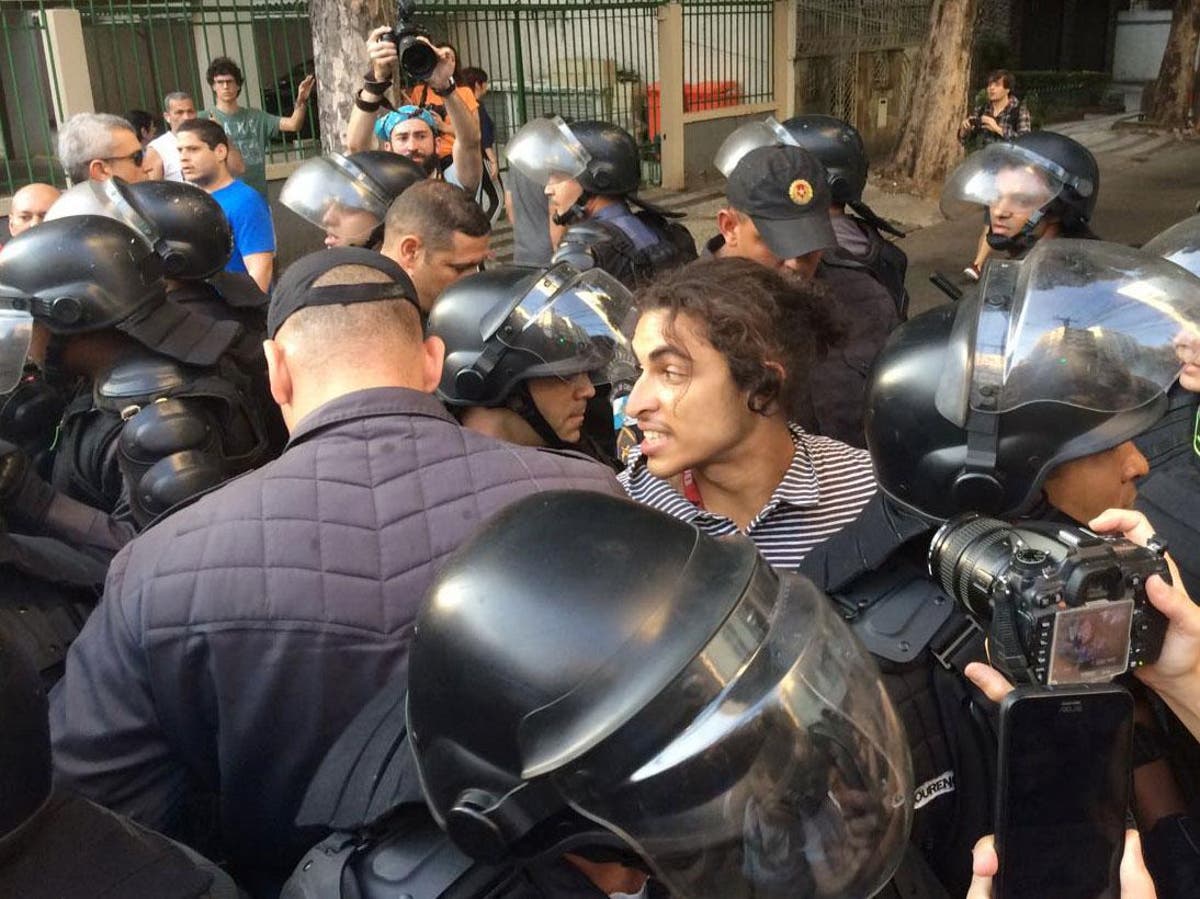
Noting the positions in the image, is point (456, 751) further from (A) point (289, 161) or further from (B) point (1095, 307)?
(A) point (289, 161)

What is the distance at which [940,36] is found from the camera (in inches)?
520

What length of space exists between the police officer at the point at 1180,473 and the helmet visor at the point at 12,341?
8.00 feet

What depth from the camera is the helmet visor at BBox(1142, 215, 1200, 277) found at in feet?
9.82

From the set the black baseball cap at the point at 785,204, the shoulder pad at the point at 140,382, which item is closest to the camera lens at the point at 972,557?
the shoulder pad at the point at 140,382

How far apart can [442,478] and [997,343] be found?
86 cm

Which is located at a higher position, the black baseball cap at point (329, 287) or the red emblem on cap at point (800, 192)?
the black baseball cap at point (329, 287)

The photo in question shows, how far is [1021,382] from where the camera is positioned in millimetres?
1816

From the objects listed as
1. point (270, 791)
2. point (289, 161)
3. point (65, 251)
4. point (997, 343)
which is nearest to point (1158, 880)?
point (997, 343)

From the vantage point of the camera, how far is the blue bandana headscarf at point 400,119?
5.50m

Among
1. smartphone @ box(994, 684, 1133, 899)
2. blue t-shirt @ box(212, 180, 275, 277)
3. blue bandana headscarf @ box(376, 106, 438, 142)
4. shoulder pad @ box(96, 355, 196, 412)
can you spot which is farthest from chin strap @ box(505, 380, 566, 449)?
blue bandana headscarf @ box(376, 106, 438, 142)

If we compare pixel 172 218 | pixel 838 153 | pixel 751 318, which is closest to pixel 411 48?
pixel 838 153

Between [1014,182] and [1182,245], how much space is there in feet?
4.03

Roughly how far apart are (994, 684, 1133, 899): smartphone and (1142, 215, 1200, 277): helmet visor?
6.62ft

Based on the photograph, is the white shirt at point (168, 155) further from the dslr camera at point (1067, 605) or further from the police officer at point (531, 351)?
the dslr camera at point (1067, 605)
